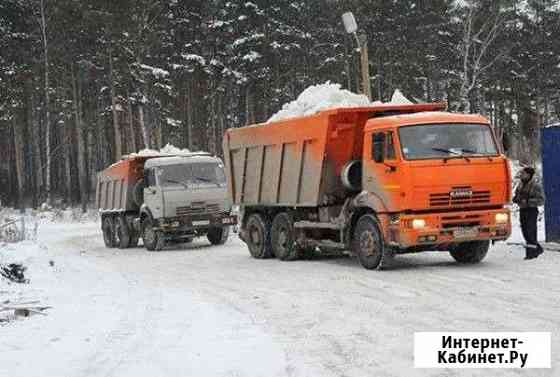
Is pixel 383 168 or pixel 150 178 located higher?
pixel 150 178

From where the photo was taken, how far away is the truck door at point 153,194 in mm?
22078

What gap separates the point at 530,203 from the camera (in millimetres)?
14188

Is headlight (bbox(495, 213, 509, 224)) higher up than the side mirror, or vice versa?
the side mirror

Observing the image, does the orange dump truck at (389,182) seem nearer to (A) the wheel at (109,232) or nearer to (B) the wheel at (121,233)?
(B) the wheel at (121,233)

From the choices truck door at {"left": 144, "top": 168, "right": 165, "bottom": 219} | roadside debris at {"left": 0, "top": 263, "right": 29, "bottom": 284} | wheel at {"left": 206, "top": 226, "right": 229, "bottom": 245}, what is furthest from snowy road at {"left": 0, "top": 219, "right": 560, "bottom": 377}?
wheel at {"left": 206, "top": 226, "right": 229, "bottom": 245}

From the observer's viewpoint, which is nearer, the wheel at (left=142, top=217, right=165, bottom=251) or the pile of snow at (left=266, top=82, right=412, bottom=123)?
the pile of snow at (left=266, top=82, right=412, bottom=123)

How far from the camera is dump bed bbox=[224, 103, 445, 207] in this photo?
573 inches

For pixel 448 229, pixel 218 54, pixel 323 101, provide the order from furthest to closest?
1. pixel 218 54
2. pixel 323 101
3. pixel 448 229

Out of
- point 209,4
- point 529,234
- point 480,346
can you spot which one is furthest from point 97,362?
point 209,4

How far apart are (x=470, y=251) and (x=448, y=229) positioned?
146 centimetres

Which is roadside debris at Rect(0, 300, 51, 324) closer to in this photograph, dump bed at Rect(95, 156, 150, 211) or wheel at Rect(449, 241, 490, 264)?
wheel at Rect(449, 241, 490, 264)

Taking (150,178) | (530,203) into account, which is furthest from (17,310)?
(150,178)

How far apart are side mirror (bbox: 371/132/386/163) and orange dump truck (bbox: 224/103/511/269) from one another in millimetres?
17

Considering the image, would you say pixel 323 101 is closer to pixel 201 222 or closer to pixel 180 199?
pixel 201 222
